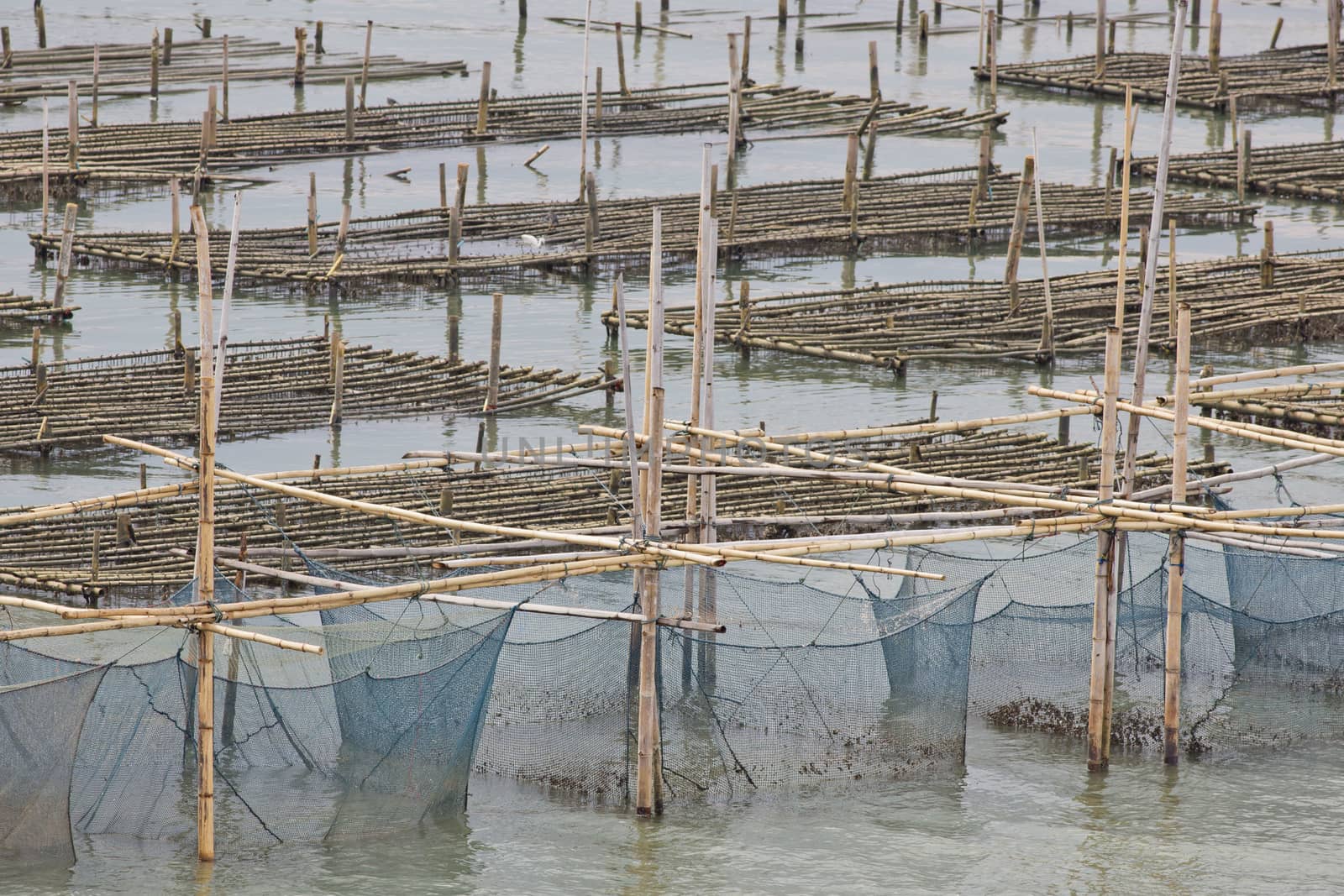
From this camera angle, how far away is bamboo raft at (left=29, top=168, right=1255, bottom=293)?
28.3 m

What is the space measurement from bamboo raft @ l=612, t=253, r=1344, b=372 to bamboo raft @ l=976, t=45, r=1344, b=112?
14.7 metres

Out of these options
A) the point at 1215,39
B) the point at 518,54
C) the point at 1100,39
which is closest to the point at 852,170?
the point at 1100,39

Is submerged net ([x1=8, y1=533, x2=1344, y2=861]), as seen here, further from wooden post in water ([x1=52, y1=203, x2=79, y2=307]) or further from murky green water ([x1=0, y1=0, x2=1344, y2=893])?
wooden post in water ([x1=52, y1=203, x2=79, y2=307])

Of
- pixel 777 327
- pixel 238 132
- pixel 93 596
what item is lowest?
pixel 93 596

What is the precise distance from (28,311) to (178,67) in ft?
65.0

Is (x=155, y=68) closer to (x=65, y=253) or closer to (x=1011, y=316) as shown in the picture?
(x=65, y=253)

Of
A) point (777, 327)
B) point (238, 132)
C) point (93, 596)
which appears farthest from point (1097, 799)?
point (238, 132)

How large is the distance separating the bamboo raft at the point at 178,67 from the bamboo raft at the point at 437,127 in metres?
5.55

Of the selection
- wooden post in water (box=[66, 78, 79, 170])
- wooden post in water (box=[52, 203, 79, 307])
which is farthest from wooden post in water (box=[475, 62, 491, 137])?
wooden post in water (box=[52, 203, 79, 307])

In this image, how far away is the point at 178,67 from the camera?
4447 centimetres

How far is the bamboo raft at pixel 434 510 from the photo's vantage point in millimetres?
15344

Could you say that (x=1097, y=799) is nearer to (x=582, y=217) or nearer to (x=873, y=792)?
(x=873, y=792)

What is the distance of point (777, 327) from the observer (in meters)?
25.1

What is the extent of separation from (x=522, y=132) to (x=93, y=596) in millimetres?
24726
